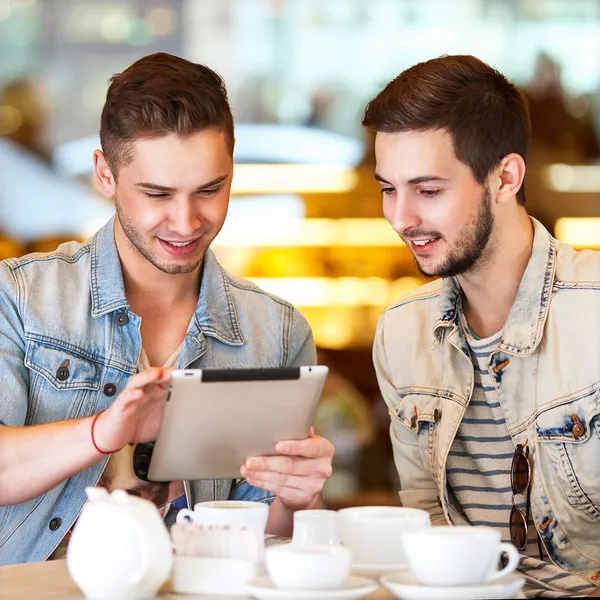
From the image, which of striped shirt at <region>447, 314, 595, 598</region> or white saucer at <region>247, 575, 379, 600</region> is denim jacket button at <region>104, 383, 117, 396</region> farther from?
white saucer at <region>247, 575, 379, 600</region>

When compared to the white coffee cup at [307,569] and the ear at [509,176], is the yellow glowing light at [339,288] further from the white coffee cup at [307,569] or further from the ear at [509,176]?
the white coffee cup at [307,569]

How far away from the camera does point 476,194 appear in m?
2.23

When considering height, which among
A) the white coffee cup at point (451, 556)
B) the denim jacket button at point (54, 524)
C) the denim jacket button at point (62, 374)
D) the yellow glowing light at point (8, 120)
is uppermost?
the yellow glowing light at point (8, 120)

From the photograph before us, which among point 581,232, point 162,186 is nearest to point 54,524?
point 162,186

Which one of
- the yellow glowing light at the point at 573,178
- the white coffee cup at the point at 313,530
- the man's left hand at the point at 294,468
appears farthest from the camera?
the yellow glowing light at the point at 573,178

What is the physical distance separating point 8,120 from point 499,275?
331 cm

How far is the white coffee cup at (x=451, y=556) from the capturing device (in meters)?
1.32

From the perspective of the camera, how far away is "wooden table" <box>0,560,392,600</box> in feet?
4.62

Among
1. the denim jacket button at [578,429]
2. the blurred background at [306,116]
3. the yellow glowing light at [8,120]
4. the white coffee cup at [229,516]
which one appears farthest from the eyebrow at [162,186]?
the yellow glowing light at [8,120]

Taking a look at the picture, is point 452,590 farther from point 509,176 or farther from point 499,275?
point 509,176

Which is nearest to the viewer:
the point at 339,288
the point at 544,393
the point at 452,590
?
the point at 452,590

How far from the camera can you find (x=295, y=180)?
4.98 metres

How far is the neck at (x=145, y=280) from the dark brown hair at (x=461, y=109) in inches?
20.0

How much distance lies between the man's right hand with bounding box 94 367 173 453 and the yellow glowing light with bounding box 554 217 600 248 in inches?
140
